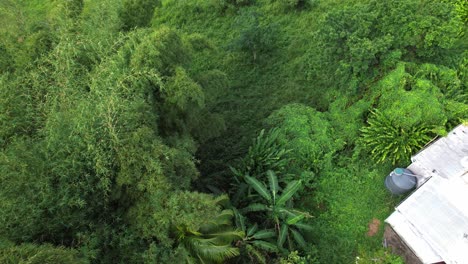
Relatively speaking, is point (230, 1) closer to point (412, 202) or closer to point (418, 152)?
point (418, 152)

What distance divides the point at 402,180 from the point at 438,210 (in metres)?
0.94

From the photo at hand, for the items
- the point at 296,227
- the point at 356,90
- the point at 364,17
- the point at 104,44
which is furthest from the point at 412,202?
the point at 104,44

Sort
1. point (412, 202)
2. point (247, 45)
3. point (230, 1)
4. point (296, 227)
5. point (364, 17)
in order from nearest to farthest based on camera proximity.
A: 1. point (412, 202)
2. point (296, 227)
3. point (364, 17)
4. point (247, 45)
5. point (230, 1)

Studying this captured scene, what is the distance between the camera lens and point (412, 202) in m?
6.94

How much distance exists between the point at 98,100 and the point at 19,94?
1656 mm

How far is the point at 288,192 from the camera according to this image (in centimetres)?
728

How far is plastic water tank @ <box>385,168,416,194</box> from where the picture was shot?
7457 mm

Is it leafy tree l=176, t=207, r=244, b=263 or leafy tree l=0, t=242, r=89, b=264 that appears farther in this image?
leafy tree l=176, t=207, r=244, b=263

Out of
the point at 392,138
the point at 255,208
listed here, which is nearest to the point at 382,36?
the point at 392,138

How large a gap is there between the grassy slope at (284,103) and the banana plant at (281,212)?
26.0 inches

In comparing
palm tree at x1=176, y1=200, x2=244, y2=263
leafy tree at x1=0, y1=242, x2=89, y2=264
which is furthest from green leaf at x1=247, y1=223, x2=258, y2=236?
leafy tree at x1=0, y1=242, x2=89, y2=264

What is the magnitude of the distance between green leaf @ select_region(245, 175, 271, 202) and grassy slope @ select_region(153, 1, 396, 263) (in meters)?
0.91

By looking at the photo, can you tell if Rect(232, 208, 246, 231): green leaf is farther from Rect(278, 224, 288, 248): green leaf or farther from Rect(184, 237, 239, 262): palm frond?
Rect(184, 237, 239, 262): palm frond

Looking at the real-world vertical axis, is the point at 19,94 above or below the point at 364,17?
below
